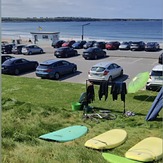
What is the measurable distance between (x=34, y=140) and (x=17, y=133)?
663 millimetres

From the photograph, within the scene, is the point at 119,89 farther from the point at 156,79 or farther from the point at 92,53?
the point at 92,53

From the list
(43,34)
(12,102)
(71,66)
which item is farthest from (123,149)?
(43,34)

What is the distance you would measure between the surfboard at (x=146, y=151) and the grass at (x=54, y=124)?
1.22ft

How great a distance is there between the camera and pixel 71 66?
27.0m

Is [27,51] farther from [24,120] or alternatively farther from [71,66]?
[24,120]

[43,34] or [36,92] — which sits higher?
[43,34]

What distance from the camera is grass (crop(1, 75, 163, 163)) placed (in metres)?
7.00

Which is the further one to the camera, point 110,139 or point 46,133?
point 46,133

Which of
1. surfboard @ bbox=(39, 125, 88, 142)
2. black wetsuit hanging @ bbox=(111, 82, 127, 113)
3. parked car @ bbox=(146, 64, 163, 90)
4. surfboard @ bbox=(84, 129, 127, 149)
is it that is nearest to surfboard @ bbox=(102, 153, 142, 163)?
surfboard @ bbox=(84, 129, 127, 149)

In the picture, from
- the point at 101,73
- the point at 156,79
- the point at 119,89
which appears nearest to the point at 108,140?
the point at 119,89

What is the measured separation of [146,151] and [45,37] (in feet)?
211

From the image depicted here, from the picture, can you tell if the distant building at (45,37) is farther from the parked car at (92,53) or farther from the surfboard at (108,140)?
the surfboard at (108,140)

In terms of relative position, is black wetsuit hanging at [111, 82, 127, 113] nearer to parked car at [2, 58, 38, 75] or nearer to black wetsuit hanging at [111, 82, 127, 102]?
black wetsuit hanging at [111, 82, 127, 102]

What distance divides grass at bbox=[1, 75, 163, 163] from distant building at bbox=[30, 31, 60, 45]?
4809 cm
